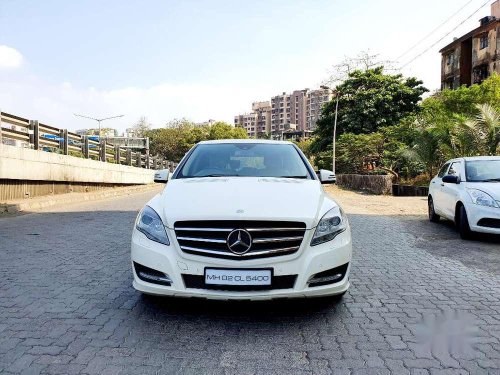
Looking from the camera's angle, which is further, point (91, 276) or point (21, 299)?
point (91, 276)

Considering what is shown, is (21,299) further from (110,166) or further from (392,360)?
(110,166)

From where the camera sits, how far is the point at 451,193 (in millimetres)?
8586

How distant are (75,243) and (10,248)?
3.04 feet

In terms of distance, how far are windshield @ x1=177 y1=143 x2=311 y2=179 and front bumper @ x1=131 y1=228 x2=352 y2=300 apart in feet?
4.77

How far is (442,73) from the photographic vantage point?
5122cm

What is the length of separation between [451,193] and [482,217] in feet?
3.96

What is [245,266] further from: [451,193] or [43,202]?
[43,202]

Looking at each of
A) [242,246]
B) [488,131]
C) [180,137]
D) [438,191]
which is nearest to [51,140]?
[438,191]

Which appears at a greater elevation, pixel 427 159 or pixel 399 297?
pixel 427 159

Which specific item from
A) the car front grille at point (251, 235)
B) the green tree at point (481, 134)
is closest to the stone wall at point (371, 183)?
the green tree at point (481, 134)

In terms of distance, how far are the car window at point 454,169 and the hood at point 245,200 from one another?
213 inches

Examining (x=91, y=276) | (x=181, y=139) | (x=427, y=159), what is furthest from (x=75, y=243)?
(x=181, y=139)

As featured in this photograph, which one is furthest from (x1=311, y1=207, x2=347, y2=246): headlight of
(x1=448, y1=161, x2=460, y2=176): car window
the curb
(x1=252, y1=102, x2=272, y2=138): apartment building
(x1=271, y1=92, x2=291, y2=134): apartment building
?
(x1=252, y1=102, x2=272, y2=138): apartment building

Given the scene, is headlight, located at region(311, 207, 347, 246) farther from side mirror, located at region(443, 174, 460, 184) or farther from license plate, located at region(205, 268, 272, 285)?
side mirror, located at region(443, 174, 460, 184)
